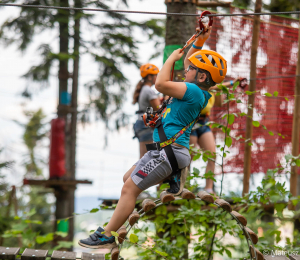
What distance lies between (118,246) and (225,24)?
344 cm

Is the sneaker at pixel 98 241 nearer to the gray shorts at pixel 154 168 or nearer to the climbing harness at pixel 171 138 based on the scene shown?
the gray shorts at pixel 154 168

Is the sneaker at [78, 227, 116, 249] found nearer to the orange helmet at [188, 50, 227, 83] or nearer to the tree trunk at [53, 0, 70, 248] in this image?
the orange helmet at [188, 50, 227, 83]

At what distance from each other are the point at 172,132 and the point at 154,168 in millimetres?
298

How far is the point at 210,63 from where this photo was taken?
2.62m

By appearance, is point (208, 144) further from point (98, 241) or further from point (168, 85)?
point (98, 241)

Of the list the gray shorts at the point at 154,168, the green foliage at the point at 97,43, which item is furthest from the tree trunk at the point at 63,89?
the gray shorts at the point at 154,168

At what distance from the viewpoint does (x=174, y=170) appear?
2.70 meters

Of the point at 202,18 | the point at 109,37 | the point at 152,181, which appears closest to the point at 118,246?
the point at 152,181

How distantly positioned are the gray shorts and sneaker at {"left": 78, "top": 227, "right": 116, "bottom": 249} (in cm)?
45

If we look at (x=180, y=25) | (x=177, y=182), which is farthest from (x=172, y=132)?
(x=180, y=25)

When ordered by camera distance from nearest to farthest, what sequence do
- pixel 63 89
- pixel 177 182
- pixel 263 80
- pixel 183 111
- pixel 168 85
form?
pixel 168 85
pixel 183 111
pixel 177 182
pixel 263 80
pixel 63 89

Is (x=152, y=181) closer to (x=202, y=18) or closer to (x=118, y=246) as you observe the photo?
(x=118, y=246)

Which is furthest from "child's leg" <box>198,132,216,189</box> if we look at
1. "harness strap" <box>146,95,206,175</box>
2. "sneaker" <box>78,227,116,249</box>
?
"sneaker" <box>78,227,116,249</box>

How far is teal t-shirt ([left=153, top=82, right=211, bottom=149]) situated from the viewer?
2588 mm
